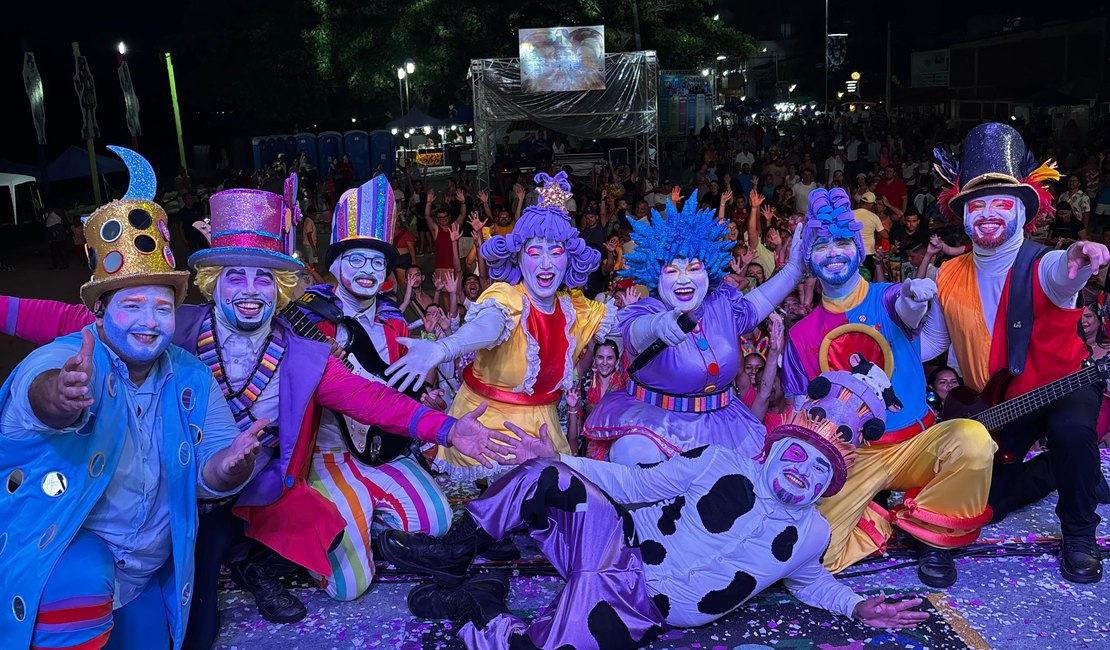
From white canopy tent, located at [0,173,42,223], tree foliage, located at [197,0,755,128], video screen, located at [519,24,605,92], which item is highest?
tree foliage, located at [197,0,755,128]

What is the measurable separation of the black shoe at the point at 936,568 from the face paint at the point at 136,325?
2.98m

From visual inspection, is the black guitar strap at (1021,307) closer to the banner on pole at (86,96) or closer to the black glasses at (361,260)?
the black glasses at (361,260)

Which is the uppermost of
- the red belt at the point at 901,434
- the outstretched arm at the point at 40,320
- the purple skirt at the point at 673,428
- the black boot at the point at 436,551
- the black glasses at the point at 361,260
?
the black glasses at the point at 361,260

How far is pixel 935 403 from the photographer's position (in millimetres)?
4996

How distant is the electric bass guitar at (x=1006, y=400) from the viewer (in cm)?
380

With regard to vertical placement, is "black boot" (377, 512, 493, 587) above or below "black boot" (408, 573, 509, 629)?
above

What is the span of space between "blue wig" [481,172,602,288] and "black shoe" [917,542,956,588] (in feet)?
6.21

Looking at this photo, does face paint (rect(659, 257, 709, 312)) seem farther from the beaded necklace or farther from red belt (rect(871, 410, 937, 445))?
the beaded necklace

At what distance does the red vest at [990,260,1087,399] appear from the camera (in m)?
3.85

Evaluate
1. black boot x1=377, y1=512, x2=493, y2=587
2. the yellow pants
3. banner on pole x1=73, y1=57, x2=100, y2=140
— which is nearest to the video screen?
banner on pole x1=73, y1=57, x2=100, y2=140

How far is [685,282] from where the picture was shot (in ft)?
12.7

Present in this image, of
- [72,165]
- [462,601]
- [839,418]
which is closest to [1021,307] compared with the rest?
[839,418]

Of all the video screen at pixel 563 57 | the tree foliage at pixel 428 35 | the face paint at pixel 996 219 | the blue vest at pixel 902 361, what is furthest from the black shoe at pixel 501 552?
the tree foliage at pixel 428 35

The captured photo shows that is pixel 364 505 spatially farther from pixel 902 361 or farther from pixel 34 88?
pixel 34 88
